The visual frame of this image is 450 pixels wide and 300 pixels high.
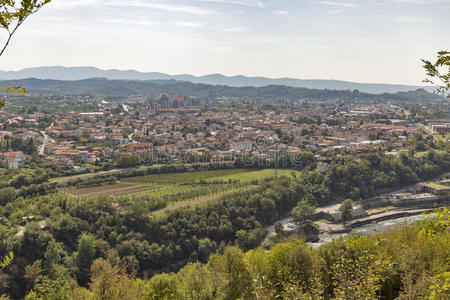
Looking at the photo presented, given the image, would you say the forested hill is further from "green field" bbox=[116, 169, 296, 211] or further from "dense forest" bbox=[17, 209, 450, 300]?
"dense forest" bbox=[17, 209, 450, 300]

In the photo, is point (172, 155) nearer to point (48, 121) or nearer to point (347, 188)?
point (347, 188)

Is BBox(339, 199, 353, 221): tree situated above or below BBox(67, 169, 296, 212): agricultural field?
below

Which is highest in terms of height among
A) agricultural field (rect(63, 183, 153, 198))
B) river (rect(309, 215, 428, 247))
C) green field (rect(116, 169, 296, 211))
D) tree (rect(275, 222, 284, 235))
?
agricultural field (rect(63, 183, 153, 198))

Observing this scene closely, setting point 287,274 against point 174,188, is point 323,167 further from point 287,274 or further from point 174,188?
point 287,274

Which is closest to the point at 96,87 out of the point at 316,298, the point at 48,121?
the point at 48,121

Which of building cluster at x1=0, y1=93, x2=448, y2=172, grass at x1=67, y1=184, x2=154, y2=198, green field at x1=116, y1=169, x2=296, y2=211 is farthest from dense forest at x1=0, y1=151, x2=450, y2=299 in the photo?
building cluster at x1=0, y1=93, x2=448, y2=172
